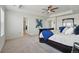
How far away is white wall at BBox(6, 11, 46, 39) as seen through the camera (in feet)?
Answer: 6.73

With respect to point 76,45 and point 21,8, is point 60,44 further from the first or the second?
point 21,8

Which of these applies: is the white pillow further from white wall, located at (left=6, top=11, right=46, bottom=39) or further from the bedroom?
white wall, located at (left=6, top=11, right=46, bottom=39)

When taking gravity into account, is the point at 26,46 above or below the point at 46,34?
below

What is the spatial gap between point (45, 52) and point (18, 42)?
0.58m

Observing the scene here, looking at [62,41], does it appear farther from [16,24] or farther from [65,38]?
[16,24]

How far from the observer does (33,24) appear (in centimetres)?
218

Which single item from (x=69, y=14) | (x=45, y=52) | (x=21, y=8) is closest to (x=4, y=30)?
(x=21, y=8)

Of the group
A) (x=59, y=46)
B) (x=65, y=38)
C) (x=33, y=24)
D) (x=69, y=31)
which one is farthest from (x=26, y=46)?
(x=69, y=31)

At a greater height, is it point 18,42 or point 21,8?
point 21,8

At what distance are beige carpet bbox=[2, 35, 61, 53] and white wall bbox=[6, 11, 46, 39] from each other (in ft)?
0.35

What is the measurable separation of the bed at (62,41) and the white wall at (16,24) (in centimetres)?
20

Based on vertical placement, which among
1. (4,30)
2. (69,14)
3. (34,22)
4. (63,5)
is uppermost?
(63,5)

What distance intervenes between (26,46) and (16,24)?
49cm

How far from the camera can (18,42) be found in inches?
A: 84.2
